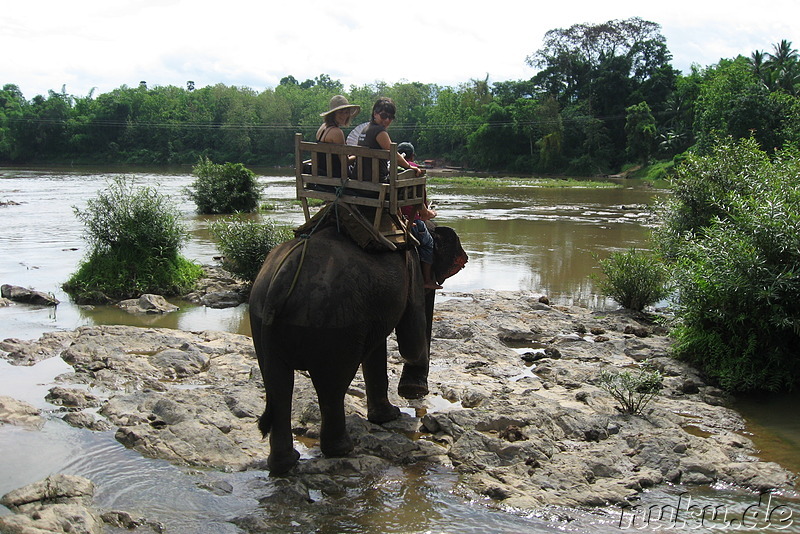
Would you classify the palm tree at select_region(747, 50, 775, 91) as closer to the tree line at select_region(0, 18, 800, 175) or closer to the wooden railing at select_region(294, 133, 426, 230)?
the tree line at select_region(0, 18, 800, 175)

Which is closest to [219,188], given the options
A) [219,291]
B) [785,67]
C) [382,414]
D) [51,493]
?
[219,291]

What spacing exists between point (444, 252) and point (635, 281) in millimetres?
5623

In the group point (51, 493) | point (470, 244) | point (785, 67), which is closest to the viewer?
point (51, 493)

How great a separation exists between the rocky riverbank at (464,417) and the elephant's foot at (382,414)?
0.22 feet

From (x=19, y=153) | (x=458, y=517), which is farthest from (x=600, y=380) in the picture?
(x=19, y=153)

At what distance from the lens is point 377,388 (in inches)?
259

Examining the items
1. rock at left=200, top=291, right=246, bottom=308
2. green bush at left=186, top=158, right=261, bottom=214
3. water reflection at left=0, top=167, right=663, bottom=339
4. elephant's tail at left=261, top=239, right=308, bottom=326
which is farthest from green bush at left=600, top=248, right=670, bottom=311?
green bush at left=186, top=158, right=261, bottom=214

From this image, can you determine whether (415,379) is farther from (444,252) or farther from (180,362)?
(180,362)

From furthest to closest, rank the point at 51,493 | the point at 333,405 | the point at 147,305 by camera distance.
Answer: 1. the point at 147,305
2. the point at 333,405
3. the point at 51,493

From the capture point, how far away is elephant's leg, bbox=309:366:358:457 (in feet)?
17.4

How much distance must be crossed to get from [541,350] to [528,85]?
7695 cm

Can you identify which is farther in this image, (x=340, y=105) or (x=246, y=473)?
(x=340, y=105)

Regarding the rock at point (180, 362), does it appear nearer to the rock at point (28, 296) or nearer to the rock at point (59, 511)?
the rock at point (59, 511)

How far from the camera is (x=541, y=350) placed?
938cm
